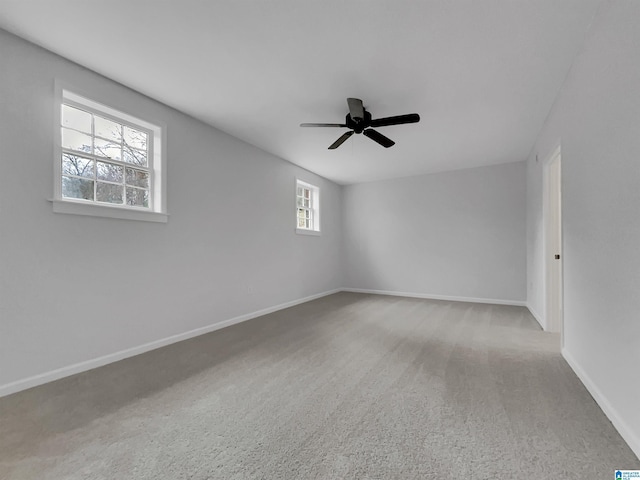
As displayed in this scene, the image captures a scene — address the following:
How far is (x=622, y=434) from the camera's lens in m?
1.59

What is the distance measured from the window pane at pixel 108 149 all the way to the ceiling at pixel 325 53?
0.60 meters

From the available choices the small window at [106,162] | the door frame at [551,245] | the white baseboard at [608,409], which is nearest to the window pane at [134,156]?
the small window at [106,162]

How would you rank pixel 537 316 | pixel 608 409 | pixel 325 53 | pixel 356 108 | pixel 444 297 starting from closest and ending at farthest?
pixel 608 409 < pixel 325 53 < pixel 356 108 < pixel 537 316 < pixel 444 297

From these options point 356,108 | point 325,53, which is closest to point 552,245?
point 356,108

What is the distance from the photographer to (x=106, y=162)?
9.06ft

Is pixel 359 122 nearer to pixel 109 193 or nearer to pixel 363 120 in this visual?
pixel 363 120

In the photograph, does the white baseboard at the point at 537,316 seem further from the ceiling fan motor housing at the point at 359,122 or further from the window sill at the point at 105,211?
the window sill at the point at 105,211

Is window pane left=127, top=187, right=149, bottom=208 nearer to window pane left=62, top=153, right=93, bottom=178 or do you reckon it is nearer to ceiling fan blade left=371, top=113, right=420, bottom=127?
window pane left=62, top=153, right=93, bottom=178

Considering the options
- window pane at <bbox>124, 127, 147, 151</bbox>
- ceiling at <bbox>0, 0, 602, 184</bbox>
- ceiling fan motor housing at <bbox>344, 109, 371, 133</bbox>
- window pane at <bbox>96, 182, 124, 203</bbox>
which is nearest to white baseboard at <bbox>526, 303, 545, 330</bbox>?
ceiling at <bbox>0, 0, 602, 184</bbox>

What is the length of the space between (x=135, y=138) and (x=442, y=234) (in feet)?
17.9

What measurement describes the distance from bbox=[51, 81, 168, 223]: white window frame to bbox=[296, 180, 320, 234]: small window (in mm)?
2749

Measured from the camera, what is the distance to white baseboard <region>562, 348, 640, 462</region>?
1479 mm

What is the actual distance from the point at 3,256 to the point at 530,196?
643 cm

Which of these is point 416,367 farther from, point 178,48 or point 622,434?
point 178,48
